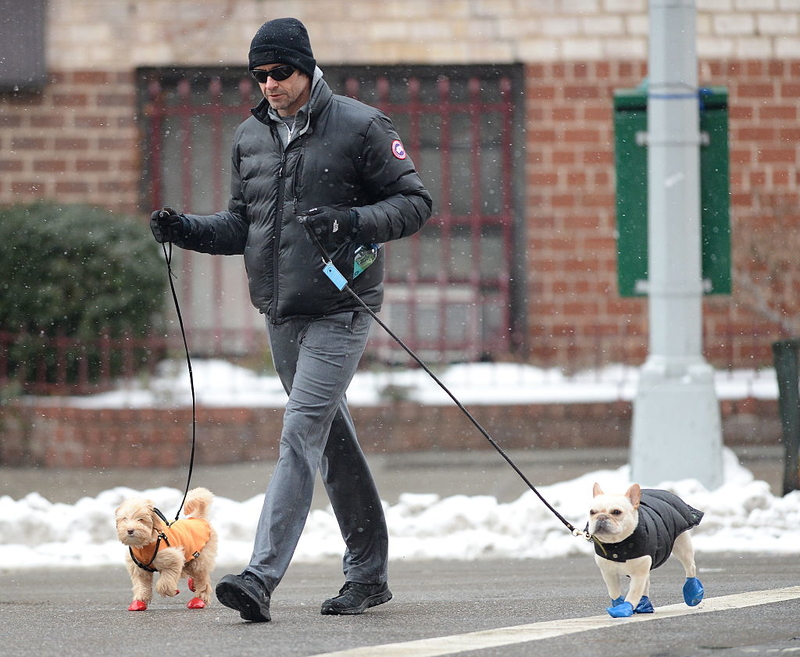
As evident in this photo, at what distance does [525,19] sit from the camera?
39.8 ft

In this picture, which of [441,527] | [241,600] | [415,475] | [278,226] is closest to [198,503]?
[241,600]

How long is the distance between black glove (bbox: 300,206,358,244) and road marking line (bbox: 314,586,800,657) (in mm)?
1362

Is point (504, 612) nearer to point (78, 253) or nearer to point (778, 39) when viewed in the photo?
point (78, 253)

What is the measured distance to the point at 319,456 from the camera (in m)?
5.22

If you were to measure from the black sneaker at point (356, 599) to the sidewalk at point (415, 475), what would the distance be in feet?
12.1

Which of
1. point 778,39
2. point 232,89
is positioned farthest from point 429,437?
point 778,39

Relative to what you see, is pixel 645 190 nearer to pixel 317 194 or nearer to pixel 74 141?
pixel 317 194

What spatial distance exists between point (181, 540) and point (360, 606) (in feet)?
2.33

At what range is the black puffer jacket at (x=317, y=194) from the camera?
5.20 metres

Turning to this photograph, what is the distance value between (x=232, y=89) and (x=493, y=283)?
2.66 meters

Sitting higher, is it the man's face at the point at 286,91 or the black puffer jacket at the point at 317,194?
the man's face at the point at 286,91

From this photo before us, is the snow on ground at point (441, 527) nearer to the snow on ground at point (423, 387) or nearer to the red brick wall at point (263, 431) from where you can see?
the red brick wall at point (263, 431)

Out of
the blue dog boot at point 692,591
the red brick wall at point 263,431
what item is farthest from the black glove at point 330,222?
the red brick wall at point 263,431

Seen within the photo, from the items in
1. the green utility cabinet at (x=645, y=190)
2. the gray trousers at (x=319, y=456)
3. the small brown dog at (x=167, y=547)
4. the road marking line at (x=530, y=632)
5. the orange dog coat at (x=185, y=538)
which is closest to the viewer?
the road marking line at (x=530, y=632)
